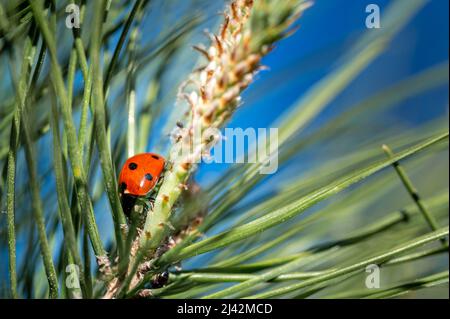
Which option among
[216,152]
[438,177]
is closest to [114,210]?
[216,152]

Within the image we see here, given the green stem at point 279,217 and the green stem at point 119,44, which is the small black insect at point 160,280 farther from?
the green stem at point 119,44

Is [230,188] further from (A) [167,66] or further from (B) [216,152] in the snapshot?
(A) [167,66]

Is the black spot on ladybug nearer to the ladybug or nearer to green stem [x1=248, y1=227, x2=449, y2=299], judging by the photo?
the ladybug

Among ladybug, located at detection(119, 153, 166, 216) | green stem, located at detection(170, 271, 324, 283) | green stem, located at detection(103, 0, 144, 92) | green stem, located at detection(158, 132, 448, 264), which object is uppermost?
green stem, located at detection(103, 0, 144, 92)

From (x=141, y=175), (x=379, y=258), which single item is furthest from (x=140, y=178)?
(x=379, y=258)

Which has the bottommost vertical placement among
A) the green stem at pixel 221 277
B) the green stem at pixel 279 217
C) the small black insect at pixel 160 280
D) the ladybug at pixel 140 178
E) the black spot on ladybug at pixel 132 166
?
the small black insect at pixel 160 280

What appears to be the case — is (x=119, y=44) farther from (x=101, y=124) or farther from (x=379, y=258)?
(x=379, y=258)

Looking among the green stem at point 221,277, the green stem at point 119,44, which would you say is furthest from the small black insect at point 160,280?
the green stem at point 119,44

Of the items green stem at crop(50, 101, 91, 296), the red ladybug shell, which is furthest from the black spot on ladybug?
green stem at crop(50, 101, 91, 296)
